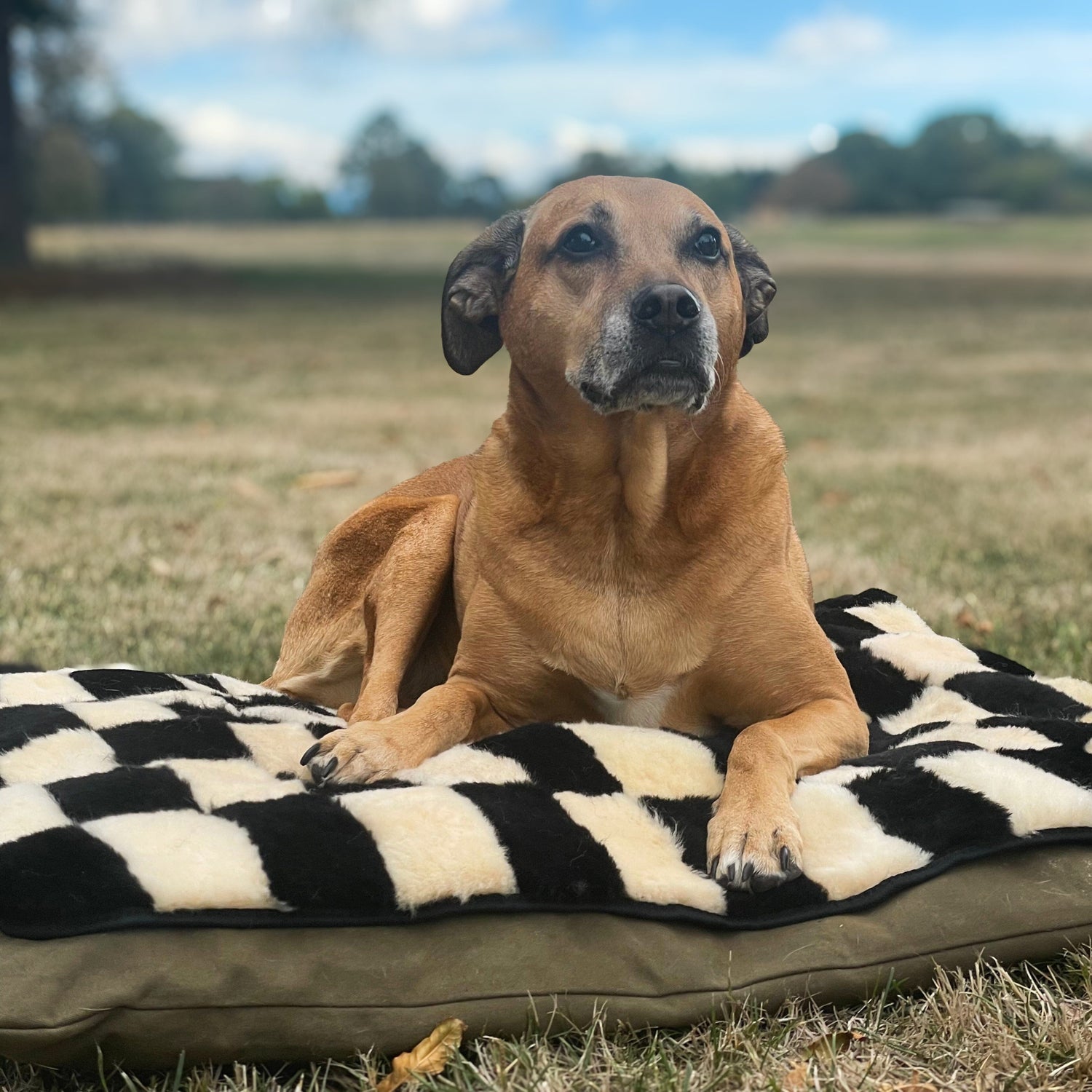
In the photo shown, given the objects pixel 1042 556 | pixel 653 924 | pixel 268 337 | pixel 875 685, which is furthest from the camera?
pixel 268 337

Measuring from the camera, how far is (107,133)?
8219 centimetres

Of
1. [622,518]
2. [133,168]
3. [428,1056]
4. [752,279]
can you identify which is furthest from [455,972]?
[133,168]

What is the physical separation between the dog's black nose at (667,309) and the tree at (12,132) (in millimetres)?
21468

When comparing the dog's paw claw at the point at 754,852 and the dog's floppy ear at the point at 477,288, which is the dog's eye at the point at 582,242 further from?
the dog's paw claw at the point at 754,852

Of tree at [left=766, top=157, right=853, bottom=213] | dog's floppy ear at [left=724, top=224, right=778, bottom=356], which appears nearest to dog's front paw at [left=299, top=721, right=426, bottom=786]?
dog's floppy ear at [left=724, top=224, right=778, bottom=356]

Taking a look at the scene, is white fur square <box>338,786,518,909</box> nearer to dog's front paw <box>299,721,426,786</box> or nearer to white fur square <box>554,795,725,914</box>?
white fur square <box>554,795,725,914</box>

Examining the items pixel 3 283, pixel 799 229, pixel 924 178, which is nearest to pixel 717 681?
pixel 3 283

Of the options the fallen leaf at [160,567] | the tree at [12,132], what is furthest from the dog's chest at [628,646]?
the tree at [12,132]

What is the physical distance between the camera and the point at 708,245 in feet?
10.8

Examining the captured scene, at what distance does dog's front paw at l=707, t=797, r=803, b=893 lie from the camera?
7.97 ft

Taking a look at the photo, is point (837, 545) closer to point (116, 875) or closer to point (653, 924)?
point (653, 924)

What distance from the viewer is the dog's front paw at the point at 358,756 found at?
2.85m

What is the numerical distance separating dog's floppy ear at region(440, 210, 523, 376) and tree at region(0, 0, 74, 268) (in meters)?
20.8

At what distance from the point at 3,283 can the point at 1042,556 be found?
18.8m
